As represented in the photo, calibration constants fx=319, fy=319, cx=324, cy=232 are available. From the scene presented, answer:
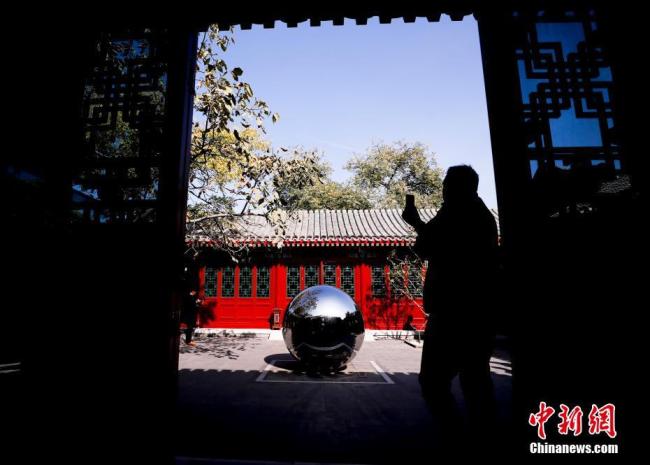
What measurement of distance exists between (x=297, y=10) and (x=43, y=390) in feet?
12.0

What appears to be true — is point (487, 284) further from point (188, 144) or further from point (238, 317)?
point (238, 317)

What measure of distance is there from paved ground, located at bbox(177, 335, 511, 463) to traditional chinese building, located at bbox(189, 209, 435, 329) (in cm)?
617

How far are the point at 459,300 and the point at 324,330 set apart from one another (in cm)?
400

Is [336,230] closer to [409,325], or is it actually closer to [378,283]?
[378,283]

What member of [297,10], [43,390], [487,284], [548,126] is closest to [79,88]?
[297,10]

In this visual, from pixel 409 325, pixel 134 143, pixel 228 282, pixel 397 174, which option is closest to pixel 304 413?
pixel 134 143

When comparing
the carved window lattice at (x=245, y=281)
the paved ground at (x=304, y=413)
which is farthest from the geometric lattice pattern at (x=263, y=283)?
the paved ground at (x=304, y=413)

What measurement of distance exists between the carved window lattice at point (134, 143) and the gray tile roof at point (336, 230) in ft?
23.6

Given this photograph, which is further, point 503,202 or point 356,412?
point 356,412

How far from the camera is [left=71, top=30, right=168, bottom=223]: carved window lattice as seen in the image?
2.56 metres

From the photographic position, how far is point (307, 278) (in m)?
13.7

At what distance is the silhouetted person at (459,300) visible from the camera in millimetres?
2109

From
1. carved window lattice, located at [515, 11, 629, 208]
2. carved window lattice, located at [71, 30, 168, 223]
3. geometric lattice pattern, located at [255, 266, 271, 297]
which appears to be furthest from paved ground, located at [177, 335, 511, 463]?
geometric lattice pattern, located at [255, 266, 271, 297]

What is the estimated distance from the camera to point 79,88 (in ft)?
9.30
